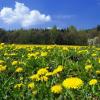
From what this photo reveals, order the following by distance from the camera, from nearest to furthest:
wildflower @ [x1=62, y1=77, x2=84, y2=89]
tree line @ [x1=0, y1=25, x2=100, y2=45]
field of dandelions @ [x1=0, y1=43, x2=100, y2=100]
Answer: wildflower @ [x1=62, y1=77, x2=84, y2=89]
field of dandelions @ [x1=0, y1=43, x2=100, y2=100]
tree line @ [x1=0, y1=25, x2=100, y2=45]

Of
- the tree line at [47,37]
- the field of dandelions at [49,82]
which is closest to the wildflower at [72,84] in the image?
the field of dandelions at [49,82]

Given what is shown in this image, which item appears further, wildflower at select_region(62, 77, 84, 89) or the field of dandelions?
the field of dandelions

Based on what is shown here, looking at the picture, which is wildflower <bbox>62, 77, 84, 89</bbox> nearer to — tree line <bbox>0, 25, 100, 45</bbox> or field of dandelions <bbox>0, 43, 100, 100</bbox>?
field of dandelions <bbox>0, 43, 100, 100</bbox>

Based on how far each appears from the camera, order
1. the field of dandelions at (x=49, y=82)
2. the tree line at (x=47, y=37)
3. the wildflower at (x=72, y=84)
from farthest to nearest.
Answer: the tree line at (x=47, y=37) → the field of dandelions at (x=49, y=82) → the wildflower at (x=72, y=84)

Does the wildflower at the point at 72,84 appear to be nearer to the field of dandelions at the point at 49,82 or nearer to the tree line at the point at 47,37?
the field of dandelions at the point at 49,82

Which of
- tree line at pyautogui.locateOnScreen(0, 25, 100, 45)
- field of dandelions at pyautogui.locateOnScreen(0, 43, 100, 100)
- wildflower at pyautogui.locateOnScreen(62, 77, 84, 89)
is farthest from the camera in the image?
tree line at pyautogui.locateOnScreen(0, 25, 100, 45)

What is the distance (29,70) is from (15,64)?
1.59ft

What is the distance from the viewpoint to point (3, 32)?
224 ft

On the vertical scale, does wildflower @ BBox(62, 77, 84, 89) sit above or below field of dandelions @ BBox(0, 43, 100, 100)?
above

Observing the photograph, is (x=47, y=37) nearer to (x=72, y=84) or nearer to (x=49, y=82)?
(x=49, y=82)

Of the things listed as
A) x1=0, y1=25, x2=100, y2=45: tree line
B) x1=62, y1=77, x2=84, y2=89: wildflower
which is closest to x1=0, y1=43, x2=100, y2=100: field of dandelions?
x1=62, y1=77, x2=84, y2=89: wildflower

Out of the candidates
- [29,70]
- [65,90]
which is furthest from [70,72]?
[65,90]

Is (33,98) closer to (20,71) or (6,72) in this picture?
(20,71)

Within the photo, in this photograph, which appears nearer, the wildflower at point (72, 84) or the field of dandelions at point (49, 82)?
the wildflower at point (72, 84)
